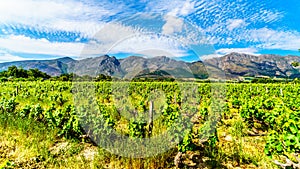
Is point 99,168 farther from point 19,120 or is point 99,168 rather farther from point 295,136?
point 19,120

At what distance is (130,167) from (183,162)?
1422 millimetres

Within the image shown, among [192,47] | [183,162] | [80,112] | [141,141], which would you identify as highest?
[192,47]

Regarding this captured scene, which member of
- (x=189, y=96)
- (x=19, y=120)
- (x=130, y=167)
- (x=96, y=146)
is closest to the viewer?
(x=130, y=167)

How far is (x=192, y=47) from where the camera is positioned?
8.48 meters

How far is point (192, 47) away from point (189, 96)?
10990mm

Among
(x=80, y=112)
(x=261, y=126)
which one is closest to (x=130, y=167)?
(x=80, y=112)

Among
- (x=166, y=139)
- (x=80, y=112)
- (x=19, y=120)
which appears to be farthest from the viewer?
(x=19, y=120)

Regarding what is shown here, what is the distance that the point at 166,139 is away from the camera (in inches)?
209

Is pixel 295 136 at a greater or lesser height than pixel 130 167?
greater

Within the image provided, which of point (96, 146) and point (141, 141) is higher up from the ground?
point (141, 141)

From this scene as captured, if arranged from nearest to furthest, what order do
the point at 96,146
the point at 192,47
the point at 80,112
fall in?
the point at 96,146, the point at 80,112, the point at 192,47

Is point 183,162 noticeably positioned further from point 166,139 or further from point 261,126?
point 261,126

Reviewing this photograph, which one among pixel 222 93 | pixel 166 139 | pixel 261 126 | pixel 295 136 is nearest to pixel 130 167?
pixel 166 139

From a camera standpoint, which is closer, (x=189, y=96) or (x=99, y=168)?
(x=99, y=168)
